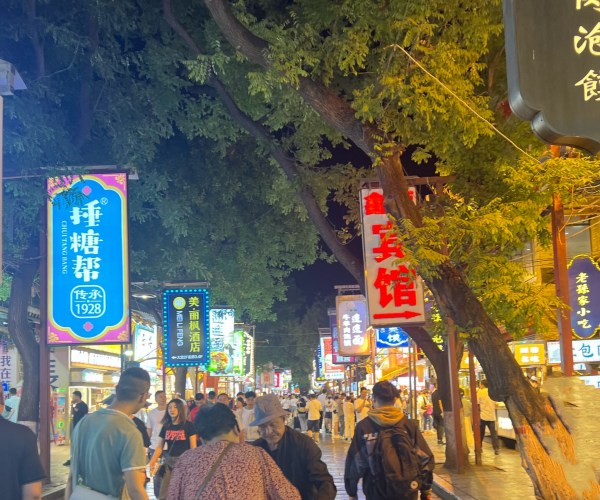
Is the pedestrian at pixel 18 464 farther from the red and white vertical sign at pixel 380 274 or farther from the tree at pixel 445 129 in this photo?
the red and white vertical sign at pixel 380 274

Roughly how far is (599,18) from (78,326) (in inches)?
493

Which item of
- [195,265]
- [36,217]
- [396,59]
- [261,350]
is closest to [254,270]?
[195,265]

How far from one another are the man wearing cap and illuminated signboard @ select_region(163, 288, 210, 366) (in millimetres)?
20777

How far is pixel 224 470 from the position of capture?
4.57 m

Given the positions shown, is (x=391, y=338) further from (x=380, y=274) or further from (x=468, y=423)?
(x=380, y=274)

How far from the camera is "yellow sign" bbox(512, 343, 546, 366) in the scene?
26234 mm

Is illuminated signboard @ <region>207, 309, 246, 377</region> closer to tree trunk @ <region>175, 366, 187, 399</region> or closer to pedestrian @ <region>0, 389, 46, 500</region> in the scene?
tree trunk @ <region>175, 366, 187, 399</region>

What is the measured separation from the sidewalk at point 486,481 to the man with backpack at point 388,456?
22.3 ft

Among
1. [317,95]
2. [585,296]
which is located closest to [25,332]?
[317,95]

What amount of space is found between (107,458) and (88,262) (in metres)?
9.61

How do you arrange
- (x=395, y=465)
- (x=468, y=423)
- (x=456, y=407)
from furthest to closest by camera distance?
(x=468, y=423) < (x=456, y=407) < (x=395, y=465)

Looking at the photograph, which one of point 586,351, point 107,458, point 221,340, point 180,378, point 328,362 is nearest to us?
point 107,458

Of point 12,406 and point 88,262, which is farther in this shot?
point 12,406

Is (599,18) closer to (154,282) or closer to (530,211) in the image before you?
(530,211)
